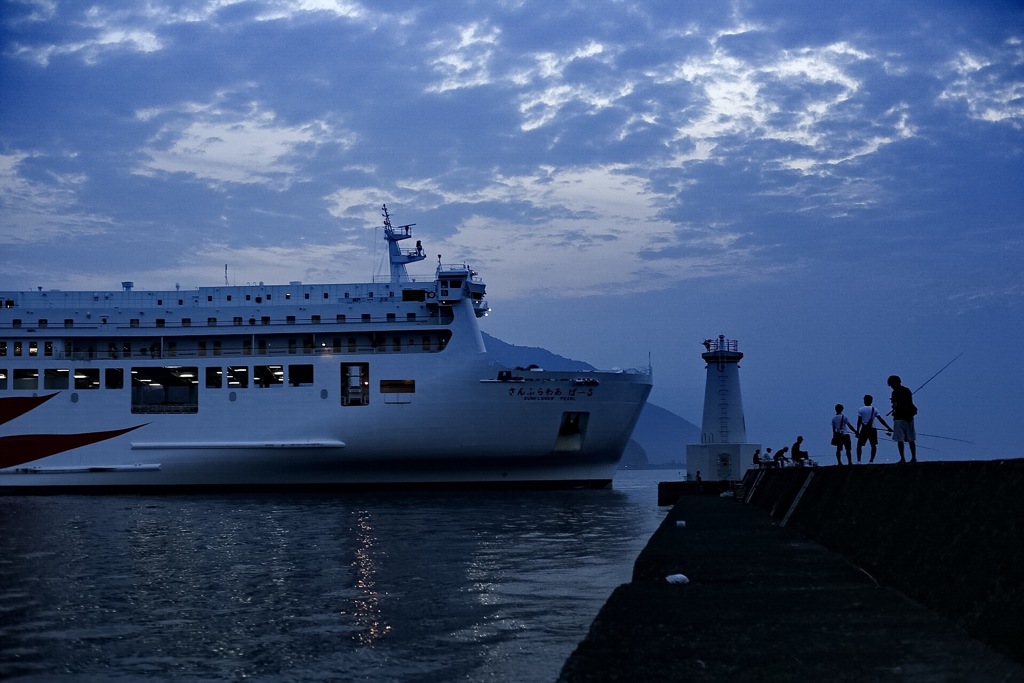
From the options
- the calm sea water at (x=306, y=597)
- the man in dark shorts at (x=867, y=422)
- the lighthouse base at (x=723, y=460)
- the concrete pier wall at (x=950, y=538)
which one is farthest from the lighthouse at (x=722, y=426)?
the concrete pier wall at (x=950, y=538)

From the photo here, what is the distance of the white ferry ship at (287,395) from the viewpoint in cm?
4075

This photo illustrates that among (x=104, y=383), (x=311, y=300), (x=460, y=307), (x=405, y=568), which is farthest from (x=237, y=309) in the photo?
(x=405, y=568)

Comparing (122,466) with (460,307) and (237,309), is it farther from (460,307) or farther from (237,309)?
(460,307)

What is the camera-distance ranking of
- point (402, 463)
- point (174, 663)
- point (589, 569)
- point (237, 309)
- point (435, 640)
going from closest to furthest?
point (174, 663) < point (435, 640) < point (589, 569) < point (402, 463) < point (237, 309)

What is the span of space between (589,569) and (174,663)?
7033 millimetres

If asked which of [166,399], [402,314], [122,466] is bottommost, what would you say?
[122,466]

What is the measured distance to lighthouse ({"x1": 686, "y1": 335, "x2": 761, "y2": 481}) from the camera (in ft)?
125

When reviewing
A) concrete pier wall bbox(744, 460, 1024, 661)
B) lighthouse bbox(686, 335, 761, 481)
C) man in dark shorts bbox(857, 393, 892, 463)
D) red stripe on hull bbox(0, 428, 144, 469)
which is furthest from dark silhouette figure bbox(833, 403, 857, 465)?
red stripe on hull bbox(0, 428, 144, 469)

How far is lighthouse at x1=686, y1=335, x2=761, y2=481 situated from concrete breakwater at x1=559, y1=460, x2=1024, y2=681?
28721 millimetres

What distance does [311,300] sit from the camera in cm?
4469

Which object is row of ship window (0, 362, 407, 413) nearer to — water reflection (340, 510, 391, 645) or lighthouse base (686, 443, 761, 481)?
lighthouse base (686, 443, 761, 481)

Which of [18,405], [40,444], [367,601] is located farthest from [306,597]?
[18,405]

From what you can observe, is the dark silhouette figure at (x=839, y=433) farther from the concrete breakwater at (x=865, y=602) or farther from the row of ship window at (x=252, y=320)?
the row of ship window at (x=252, y=320)

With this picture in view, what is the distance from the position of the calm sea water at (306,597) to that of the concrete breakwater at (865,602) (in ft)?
4.09
